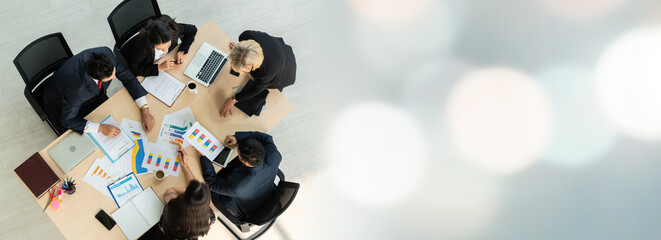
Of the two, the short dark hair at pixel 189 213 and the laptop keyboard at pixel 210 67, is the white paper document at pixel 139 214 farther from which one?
the laptop keyboard at pixel 210 67

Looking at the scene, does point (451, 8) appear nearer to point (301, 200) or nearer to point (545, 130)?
point (545, 130)

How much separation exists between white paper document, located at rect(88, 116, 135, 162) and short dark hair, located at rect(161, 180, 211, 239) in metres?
0.55

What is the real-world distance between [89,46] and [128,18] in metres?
1.05

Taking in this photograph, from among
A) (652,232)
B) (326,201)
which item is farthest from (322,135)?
(652,232)

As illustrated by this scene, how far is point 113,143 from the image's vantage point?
3029mm

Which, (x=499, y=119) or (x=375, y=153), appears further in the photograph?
(x=499, y=119)

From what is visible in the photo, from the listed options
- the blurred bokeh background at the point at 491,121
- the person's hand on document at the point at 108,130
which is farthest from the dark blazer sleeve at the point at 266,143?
the blurred bokeh background at the point at 491,121

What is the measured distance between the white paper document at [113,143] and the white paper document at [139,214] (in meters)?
0.30

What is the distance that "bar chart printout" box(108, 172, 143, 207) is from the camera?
2961 mm

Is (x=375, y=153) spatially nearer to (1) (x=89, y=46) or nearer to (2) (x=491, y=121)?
(2) (x=491, y=121)

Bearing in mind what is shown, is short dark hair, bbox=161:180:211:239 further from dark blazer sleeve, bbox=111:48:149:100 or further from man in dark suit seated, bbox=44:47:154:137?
dark blazer sleeve, bbox=111:48:149:100

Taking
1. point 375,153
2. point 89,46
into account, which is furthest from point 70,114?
point 375,153

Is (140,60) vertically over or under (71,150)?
over

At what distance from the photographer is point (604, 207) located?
449cm
